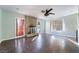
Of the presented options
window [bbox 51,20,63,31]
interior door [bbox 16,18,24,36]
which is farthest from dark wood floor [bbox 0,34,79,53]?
interior door [bbox 16,18,24,36]

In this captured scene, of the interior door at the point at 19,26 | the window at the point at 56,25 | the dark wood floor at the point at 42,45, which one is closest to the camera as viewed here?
the dark wood floor at the point at 42,45

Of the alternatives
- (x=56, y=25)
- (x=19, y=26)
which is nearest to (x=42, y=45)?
(x=56, y=25)

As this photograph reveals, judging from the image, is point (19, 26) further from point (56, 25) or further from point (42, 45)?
point (56, 25)

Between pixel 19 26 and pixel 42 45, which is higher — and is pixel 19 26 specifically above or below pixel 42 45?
above

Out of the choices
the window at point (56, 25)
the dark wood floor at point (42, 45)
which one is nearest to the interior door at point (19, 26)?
the dark wood floor at point (42, 45)

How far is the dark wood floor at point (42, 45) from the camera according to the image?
4.09 m

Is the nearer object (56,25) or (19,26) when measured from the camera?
(56,25)

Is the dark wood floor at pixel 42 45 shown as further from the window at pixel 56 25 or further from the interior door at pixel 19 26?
the interior door at pixel 19 26

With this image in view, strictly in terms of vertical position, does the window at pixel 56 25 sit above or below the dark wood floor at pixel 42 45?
above

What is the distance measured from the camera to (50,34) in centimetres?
459

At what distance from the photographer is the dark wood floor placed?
13.4ft

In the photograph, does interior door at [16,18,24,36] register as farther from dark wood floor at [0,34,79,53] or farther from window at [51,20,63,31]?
window at [51,20,63,31]

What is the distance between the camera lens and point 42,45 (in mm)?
4414
